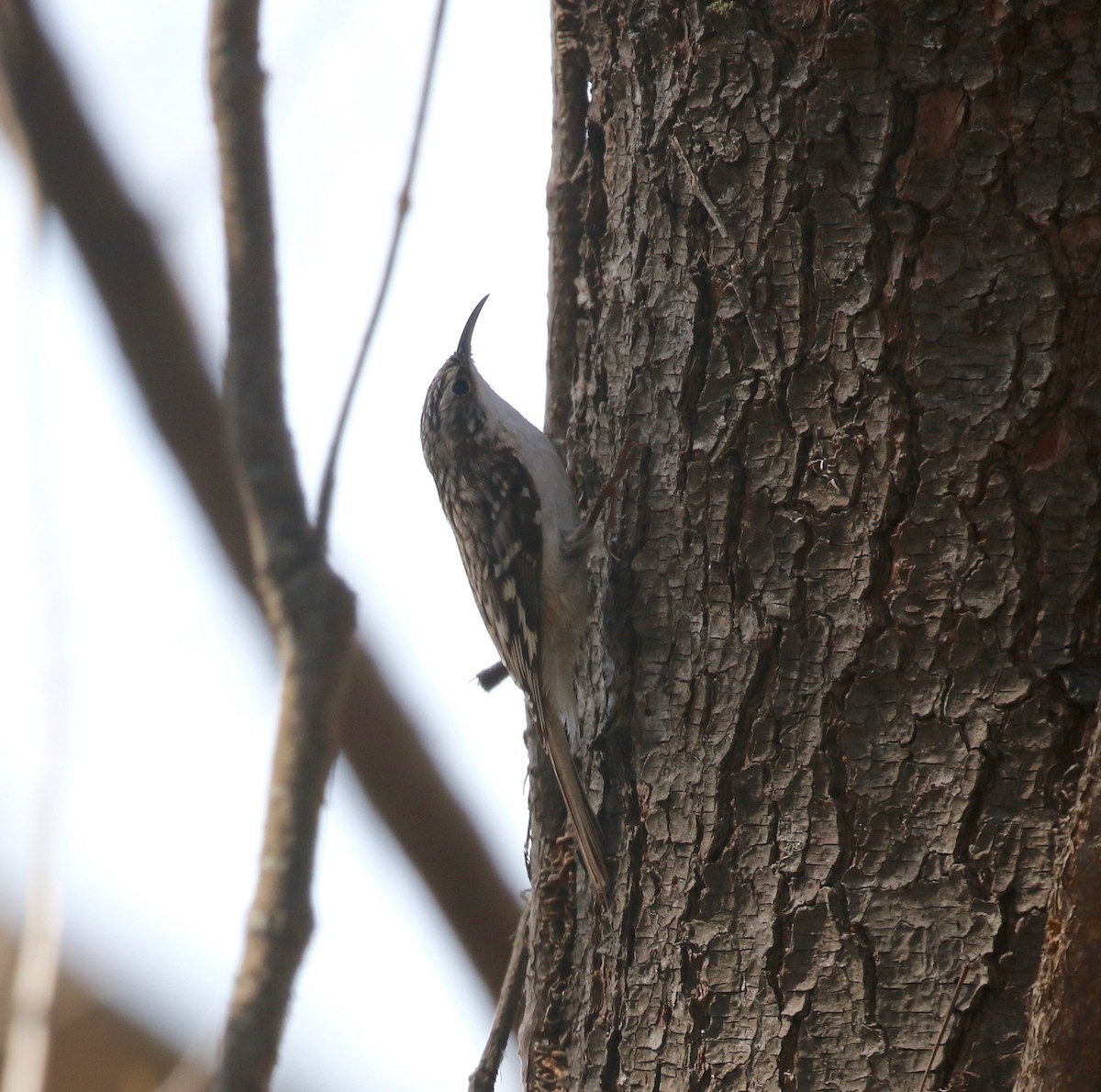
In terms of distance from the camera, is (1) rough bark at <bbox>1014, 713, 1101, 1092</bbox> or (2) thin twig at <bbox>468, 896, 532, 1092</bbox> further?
(2) thin twig at <bbox>468, 896, 532, 1092</bbox>

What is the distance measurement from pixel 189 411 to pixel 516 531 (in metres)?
1.04

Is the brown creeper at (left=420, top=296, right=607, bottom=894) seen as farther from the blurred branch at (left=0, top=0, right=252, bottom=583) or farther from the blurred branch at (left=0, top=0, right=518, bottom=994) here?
the blurred branch at (left=0, top=0, right=252, bottom=583)

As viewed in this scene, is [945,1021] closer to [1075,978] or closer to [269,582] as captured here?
[1075,978]

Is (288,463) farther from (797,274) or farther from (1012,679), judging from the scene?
(1012,679)

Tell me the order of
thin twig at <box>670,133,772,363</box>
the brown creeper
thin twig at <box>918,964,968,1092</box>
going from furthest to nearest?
the brown creeper < thin twig at <box>670,133,772,363</box> < thin twig at <box>918,964,968,1092</box>

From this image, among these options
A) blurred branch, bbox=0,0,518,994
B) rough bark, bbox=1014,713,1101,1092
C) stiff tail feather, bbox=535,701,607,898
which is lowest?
rough bark, bbox=1014,713,1101,1092

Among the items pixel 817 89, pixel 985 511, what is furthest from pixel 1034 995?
pixel 817 89

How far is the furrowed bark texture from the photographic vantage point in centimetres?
161

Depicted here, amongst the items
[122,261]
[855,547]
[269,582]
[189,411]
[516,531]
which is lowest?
[269,582]

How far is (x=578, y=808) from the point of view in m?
2.08

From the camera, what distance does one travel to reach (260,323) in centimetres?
174

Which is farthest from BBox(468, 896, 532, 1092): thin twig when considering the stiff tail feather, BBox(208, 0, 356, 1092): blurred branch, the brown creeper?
BBox(208, 0, 356, 1092): blurred branch

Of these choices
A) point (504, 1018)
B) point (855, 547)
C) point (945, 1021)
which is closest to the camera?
point (945, 1021)

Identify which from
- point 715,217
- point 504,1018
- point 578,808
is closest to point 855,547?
point 715,217
